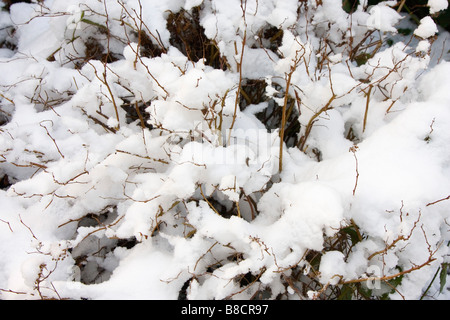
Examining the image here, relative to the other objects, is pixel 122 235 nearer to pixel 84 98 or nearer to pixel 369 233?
pixel 84 98

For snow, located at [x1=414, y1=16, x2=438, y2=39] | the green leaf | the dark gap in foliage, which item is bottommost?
the green leaf

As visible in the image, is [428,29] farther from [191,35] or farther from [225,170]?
[191,35]

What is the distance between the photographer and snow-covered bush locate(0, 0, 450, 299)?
1.09 m

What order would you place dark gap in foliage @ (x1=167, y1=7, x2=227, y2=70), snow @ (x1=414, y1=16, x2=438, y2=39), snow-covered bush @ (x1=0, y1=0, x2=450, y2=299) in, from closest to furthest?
snow-covered bush @ (x1=0, y1=0, x2=450, y2=299) < snow @ (x1=414, y1=16, x2=438, y2=39) < dark gap in foliage @ (x1=167, y1=7, x2=227, y2=70)

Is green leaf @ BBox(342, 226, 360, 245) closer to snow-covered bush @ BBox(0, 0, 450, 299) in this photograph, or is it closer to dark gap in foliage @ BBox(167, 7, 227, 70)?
snow-covered bush @ BBox(0, 0, 450, 299)

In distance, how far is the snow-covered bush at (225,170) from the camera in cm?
109

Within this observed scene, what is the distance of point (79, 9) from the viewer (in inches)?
57.9

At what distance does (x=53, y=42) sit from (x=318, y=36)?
55.5 inches

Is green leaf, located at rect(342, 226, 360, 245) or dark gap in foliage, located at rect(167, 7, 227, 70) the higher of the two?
dark gap in foliage, located at rect(167, 7, 227, 70)

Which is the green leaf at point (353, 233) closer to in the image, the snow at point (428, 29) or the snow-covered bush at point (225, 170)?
the snow-covered bush at point (225, 170)

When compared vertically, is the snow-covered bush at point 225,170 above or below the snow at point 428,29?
below

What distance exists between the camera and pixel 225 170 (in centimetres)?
115

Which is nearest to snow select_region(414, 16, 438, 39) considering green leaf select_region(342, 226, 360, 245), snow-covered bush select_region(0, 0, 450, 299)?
snow-covered bush select_region(0, 0, 450, 299)

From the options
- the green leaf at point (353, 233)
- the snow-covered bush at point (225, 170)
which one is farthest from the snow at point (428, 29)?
the green leaf at point (353, 233)
